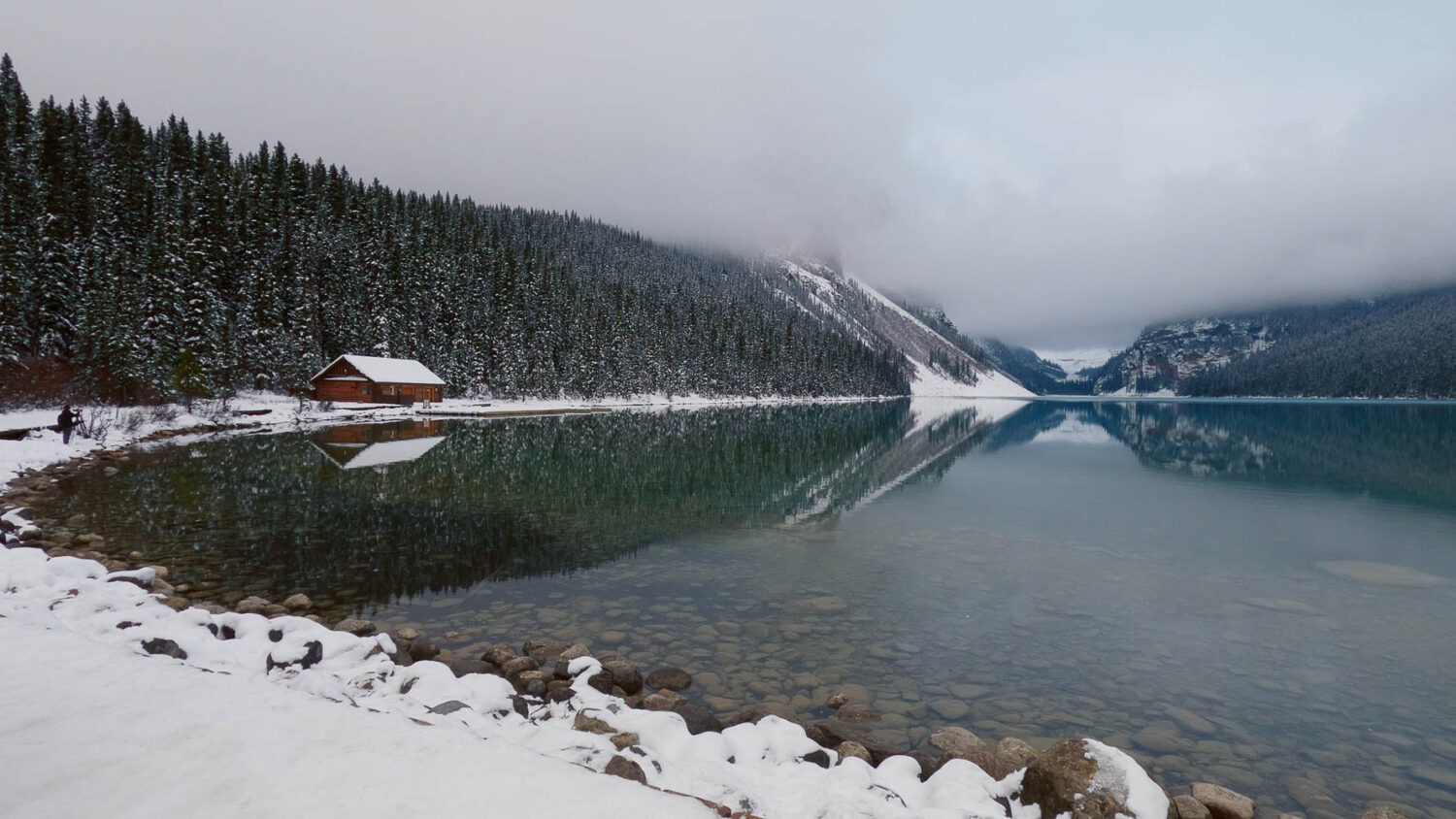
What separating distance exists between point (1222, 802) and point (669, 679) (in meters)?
6.40

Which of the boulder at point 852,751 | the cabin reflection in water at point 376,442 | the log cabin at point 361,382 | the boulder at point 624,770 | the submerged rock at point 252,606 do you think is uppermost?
the log cabin at point 361,382

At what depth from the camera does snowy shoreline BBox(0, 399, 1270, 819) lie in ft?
19.0

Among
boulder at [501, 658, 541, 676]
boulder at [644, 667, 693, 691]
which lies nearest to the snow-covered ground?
boulder at [501, 658, 541, 676]

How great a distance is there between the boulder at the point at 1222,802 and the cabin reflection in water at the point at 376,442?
101ft

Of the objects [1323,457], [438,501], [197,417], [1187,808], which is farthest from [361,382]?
[1323,457]

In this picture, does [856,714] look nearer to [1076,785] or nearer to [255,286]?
[1076,785]

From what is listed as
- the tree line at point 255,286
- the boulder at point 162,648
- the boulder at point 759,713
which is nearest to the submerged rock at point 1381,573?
the boulder at point 759,713

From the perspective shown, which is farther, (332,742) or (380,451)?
(380,451)

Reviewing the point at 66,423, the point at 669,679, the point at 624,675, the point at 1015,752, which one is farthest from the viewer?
the point at 66,423

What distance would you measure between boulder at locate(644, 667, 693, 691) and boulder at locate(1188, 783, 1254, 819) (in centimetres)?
597

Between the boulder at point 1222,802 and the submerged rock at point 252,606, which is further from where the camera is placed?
the submerged rock at point 252,606

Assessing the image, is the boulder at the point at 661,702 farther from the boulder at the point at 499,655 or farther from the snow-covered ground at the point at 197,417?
the snow-covered ground at the point at 197,417

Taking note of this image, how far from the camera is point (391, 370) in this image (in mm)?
68625

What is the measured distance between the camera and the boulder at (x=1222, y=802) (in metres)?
6.29
